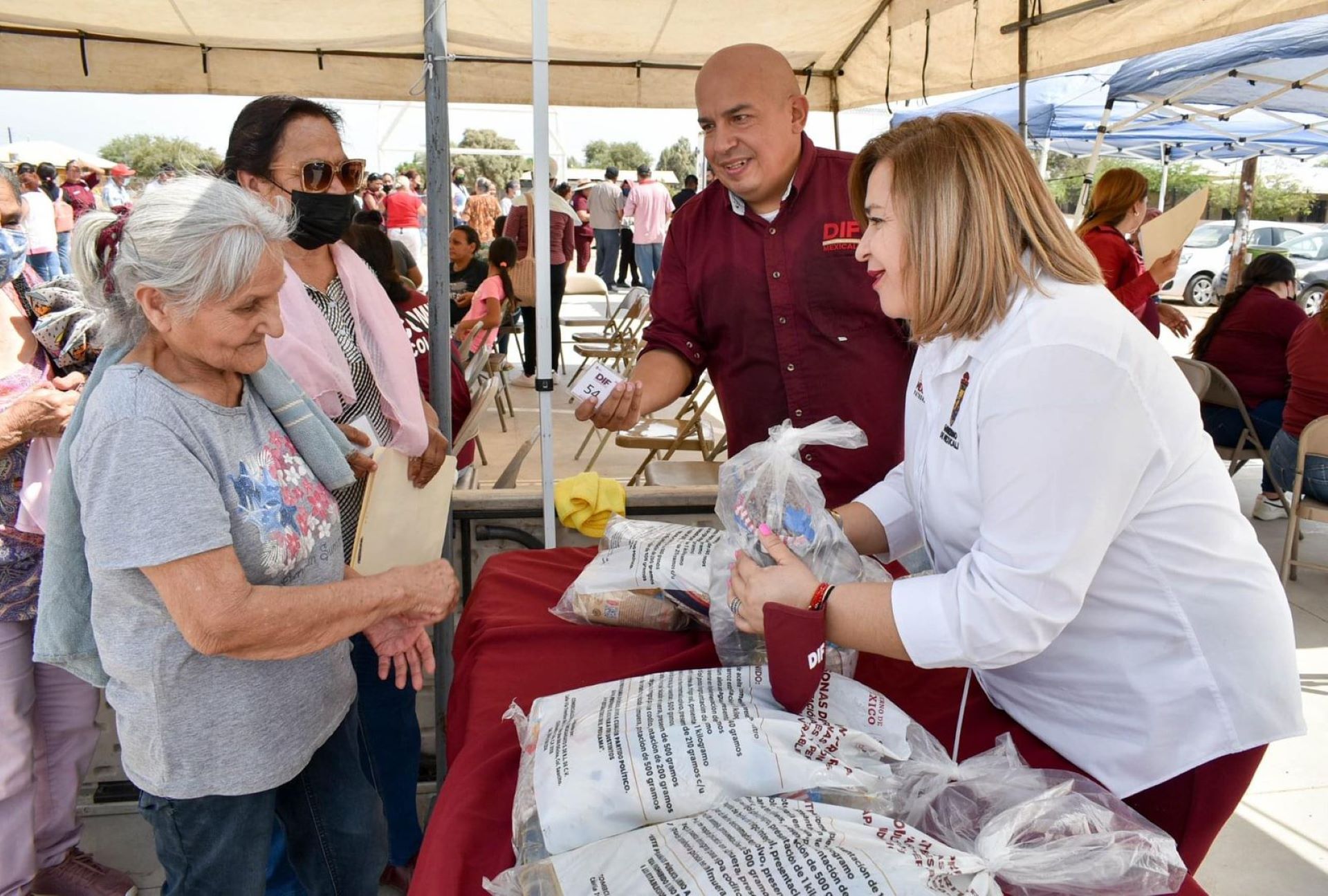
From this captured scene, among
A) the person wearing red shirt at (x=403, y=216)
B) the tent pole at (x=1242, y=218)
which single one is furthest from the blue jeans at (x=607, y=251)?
the tent pole at (x=1242, y=218)

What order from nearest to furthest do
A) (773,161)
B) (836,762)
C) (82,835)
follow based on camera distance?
1. (836,762)
2. (773,161)
3. (82,835)

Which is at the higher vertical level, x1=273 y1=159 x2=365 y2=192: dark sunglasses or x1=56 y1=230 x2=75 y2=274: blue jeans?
x1=56 y1=230 x2=75 y2=274: blue jeans

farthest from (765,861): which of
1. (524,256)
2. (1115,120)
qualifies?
(1115,120)

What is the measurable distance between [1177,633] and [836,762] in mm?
509

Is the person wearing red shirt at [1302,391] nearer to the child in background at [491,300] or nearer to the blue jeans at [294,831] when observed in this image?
the child in background at [491,300]

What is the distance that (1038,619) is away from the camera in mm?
1087

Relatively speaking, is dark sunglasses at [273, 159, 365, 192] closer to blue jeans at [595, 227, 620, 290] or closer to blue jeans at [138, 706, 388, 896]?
blue jeans at [138, 706, 388, 896]

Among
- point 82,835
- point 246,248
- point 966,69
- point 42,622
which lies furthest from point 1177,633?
point 966,69

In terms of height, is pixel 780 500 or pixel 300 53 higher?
pixel 300 53

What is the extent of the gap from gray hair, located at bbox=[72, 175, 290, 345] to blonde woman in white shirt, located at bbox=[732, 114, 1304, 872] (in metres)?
0.92

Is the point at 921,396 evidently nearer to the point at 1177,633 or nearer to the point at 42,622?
the point at 1177,633

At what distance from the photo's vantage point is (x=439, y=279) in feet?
8.68

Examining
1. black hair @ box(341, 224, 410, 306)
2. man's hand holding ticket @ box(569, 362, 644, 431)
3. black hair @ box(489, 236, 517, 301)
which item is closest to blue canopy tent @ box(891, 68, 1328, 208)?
black hair @ box(489, 236, 517, 301)

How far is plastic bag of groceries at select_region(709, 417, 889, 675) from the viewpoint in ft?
4.42
